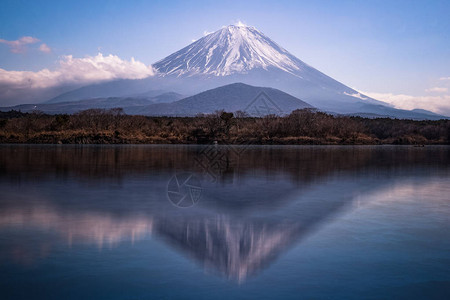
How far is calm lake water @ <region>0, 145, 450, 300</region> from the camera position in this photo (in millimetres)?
4020

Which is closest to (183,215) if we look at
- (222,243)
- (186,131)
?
(222,243)

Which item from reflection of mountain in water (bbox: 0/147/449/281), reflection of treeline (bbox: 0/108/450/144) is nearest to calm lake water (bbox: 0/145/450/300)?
reflection of mountain in water (bbox: 0/147/449/281)

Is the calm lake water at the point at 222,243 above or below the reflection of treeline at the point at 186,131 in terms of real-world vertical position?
below

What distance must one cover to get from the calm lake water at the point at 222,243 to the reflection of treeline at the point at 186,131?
114 feet

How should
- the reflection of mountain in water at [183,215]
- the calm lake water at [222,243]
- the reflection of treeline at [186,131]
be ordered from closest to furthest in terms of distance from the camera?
the calm lake water at [222,243] < the reflection of mountain in water at [183,215] < the reflection of treeline at [186,131]

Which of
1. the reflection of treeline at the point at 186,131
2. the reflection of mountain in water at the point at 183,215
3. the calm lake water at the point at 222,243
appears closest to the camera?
the calm lake water at the point at 222,243

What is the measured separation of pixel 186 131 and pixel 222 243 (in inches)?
1732

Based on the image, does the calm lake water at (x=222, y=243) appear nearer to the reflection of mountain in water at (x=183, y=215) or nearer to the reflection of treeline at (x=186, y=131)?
the reflection of mountain in water at (x=183, y=215)

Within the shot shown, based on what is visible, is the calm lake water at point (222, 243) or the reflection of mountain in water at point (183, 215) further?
the reflection of mountain in water at point (183, 215)

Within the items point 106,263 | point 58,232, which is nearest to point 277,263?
point 106,263

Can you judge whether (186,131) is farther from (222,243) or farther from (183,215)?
(222,243)

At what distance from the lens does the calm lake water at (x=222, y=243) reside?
4.02 m

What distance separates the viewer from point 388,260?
4.88m

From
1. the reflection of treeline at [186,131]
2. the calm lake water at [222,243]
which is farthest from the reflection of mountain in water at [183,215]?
the reflection of treeline at [186,131]
